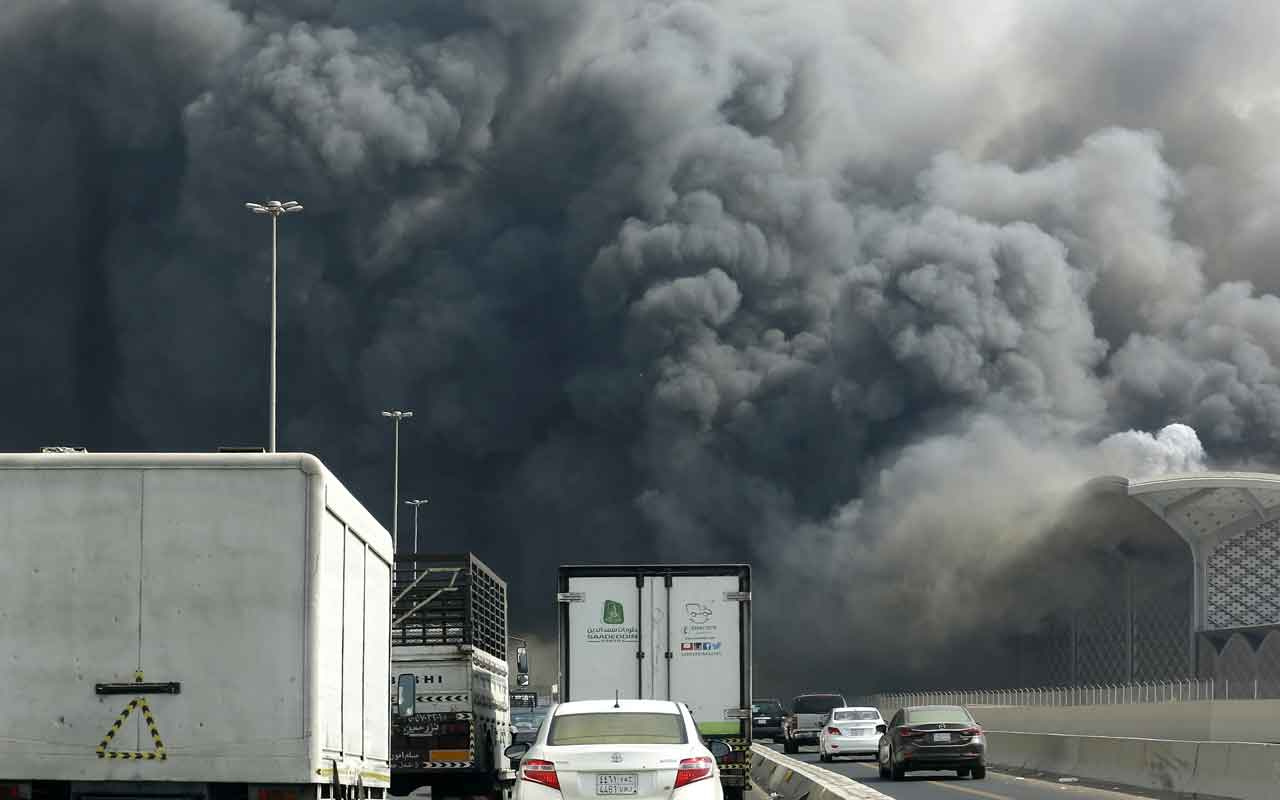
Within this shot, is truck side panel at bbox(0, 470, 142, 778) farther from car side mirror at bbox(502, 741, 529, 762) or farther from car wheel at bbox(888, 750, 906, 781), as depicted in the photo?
car wheel at bbox(888, 750, 906, 781)

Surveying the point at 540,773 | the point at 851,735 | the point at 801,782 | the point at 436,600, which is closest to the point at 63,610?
the point at 540,773

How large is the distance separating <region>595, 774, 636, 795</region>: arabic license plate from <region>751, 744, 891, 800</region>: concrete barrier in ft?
11.5

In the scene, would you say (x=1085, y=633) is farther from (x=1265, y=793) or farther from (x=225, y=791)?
(x=225, y=791)

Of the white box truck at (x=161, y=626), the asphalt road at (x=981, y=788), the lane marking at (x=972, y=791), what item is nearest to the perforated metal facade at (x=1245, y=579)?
the asphalt road at (x=981, y=788)

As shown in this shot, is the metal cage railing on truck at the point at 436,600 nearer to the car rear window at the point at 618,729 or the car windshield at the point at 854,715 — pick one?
the car rear window at the point at 618,729

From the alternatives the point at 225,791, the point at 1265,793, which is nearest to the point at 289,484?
the point at 225,791

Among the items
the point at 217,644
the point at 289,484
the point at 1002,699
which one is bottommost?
the point at 1002,699

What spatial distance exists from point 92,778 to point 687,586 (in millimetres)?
13766

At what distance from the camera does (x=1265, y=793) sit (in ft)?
77.1

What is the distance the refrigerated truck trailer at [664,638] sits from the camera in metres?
24.7

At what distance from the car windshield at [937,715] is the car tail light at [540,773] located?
22439 millimetres

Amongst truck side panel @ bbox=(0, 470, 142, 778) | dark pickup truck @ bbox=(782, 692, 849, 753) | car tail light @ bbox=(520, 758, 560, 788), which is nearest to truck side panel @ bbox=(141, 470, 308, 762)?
truck side panel @ bbox=(0, 470, 142, 778)

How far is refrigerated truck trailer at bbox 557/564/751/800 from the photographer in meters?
24.7

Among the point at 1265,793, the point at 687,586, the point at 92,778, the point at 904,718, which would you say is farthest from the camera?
the point at 904,718
